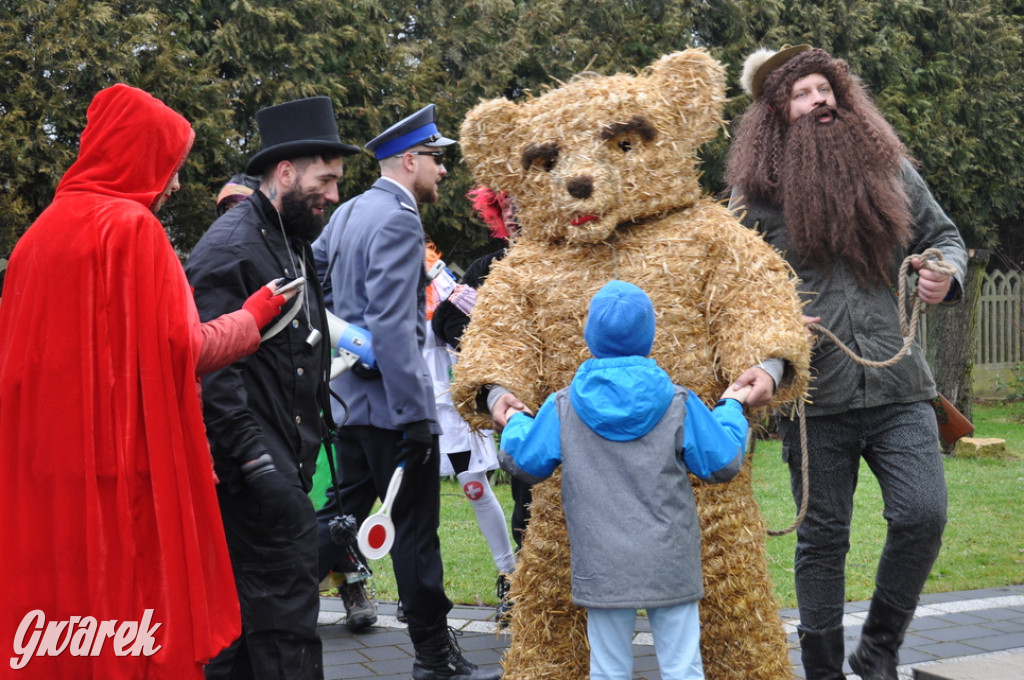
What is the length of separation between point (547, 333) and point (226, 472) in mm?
1118

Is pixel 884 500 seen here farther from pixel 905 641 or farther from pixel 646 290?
pixel 905 641

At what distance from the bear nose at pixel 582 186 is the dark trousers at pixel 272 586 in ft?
4.27

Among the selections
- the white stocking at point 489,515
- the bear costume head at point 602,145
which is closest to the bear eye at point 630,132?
the bear costume head at point 602,145

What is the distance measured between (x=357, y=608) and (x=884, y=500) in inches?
102

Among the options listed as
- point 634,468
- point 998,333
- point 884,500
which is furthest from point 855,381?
point 998,333

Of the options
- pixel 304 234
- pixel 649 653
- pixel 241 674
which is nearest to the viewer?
pixel 241 674

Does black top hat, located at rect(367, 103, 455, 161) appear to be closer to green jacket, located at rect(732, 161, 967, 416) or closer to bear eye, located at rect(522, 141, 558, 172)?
bear eye, located at rect(522, 141, 558, 172)

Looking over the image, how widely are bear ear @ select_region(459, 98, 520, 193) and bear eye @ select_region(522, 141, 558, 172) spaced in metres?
0.06

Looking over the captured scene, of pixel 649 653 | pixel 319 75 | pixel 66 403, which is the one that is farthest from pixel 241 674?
pixel 319 75

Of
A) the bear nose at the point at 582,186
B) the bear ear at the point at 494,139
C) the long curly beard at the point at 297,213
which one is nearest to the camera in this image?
the bear nose at the point at 582,186

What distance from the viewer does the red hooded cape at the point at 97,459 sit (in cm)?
295

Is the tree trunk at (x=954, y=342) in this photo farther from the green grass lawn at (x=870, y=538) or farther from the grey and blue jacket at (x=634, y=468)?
the grey and blue jacket at (x=634, y=468)

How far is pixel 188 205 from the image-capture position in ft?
36.4

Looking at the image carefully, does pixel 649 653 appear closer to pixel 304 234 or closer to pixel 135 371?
pixel 304 234
